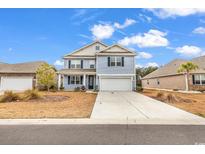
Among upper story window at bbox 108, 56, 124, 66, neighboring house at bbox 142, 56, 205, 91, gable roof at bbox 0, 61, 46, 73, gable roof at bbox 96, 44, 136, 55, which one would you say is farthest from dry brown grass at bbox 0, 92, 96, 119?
neighboring house at bbox 142, 56, 205, 91

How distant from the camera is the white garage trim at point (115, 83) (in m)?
25.4

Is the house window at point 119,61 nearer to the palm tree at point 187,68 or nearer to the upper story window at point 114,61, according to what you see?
the upper story window at point 114,61

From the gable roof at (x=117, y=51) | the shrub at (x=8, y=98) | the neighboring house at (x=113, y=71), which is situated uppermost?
the gable roof at (x=117, y=51)

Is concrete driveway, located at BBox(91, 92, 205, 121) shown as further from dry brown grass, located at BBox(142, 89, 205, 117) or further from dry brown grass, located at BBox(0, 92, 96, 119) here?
dry brown grass, located at BBox(142, 89, 205, 117)

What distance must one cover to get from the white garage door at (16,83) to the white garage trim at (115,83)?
1173 centimetres

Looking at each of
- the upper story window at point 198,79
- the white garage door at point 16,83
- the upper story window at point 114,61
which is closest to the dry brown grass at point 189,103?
the upper story window at point 114,61

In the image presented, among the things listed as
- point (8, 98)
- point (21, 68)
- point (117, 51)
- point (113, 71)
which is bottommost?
point (8, 98)

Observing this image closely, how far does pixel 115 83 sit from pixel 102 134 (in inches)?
786

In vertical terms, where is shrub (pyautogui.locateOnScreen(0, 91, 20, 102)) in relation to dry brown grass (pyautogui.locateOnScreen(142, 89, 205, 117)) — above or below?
above

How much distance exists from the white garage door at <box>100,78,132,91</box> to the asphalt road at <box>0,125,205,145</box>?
18522 millimetres

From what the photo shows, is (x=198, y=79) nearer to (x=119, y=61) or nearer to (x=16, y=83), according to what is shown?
(x=119, y=61)

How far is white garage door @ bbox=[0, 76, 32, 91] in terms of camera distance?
28.1 meters

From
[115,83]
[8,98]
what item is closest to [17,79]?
[8,98]

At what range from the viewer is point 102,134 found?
5.75 m
